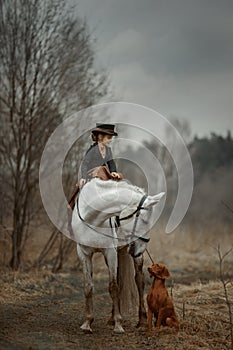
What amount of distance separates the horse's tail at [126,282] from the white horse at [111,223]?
9.9 inches

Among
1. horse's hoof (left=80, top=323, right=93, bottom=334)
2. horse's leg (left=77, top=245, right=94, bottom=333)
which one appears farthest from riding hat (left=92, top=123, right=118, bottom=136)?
horse's hoof (left=80, top=323, right=93, bottom=334)

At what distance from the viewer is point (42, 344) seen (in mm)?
4645

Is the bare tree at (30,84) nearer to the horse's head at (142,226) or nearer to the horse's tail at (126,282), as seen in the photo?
the horse's tail at (126,282)

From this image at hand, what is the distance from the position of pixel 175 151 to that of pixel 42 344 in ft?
50.4

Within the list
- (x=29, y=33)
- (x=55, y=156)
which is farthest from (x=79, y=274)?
(x=29, y=33)

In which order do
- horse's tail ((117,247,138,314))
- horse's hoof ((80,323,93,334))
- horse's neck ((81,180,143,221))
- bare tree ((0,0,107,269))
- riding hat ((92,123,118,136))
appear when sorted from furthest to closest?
bare tree ((0,0,107,269)), horse's tail ((117,247,138,314)), riding hat ((92,123,118,136)), horse's hoof ((80,323,93,334)), horse's neck ((81,180,143,221))

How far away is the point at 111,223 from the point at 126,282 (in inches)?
38.7

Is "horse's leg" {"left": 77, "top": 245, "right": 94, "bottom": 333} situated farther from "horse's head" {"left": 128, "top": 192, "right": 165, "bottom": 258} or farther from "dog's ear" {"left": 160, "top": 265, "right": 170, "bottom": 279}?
"dog's ear" {"left": 160, "top": 265, "right": 170, "bottom": 279}

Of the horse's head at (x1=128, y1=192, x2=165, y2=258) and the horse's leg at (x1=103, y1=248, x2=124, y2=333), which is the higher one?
the horse's head at (x1=128, y1=192, x2=165, y2=258)

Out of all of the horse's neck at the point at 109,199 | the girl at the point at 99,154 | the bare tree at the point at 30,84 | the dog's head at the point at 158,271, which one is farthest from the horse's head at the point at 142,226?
the bare tree at the point at 30,84

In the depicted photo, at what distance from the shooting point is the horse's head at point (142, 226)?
15.8 feet

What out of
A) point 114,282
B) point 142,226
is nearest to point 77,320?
point 114,282

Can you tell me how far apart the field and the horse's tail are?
21cm

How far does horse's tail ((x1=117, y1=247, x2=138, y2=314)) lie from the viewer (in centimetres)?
577
